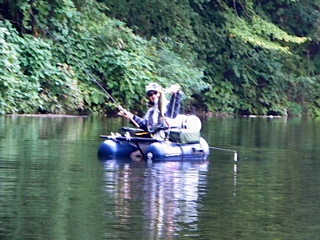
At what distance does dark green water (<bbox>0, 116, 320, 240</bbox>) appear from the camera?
10156 millimetres

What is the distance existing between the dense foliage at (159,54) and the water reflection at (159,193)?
11499 mm

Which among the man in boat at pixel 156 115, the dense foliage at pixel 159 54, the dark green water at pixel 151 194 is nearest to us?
the dark green water at pixel 151 194

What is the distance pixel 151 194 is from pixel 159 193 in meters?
0.16

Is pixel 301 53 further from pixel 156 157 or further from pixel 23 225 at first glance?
pixel 23 225

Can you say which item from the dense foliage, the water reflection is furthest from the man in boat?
the dense foliage

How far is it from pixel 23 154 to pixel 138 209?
5.85 metres

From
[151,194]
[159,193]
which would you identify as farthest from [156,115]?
[151,194]

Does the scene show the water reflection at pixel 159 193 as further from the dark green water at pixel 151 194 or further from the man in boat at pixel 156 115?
the man in boat at pixel 156 115

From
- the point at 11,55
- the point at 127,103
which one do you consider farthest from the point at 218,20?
the point at 11,55

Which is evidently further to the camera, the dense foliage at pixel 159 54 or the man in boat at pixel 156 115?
the dense foliage at pixel 159 54

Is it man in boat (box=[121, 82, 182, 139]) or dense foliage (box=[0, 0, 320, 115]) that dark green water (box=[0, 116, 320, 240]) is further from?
dense foliage (box=[0, 0, 320, 115])

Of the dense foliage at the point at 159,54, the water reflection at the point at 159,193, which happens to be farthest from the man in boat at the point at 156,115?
the dense foliage at the point at 159,54

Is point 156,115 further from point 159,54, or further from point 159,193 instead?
point 159,54

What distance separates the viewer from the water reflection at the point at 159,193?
34.1ft
